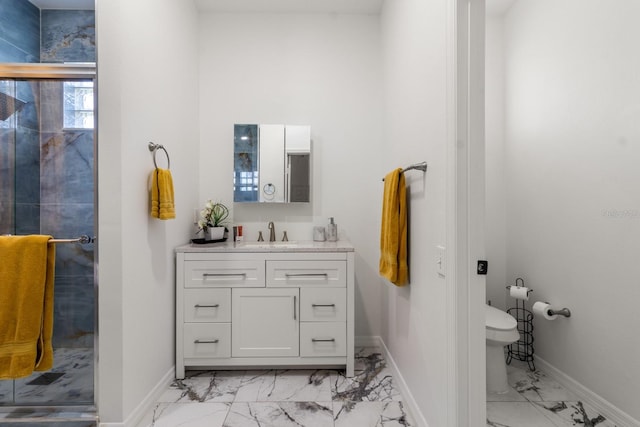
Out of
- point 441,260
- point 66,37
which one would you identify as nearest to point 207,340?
point 441,260

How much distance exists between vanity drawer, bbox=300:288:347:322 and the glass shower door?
1172 mm

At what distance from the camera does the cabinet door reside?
2045 mm

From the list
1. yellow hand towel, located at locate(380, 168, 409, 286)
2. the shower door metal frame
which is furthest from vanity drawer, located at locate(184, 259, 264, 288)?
yellow hand towel, located at locate(380, 168, 409, 286)

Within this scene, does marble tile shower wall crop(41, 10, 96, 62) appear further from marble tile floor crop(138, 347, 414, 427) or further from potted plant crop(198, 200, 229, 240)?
marble tile floor crop(138, 347, 414, 427)

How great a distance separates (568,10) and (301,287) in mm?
2449

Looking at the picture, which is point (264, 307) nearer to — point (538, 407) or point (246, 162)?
point (246, 162)

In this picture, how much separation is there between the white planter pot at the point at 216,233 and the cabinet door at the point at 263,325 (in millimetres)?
456

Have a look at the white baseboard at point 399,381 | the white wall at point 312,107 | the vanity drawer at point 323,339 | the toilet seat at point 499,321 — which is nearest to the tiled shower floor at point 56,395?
the vanity drawer at point 323,339

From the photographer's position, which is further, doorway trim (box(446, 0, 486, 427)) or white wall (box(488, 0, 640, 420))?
white wall (box(488, 0, 640, 420))

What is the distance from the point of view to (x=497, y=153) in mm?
2570

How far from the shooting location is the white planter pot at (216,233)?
227cm

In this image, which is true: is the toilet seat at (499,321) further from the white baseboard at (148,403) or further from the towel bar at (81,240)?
the towel bar at (81,240)

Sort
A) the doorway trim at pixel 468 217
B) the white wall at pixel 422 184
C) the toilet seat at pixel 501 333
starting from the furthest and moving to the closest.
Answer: the toilet seat at pixel 501 333 < the white wall at pixel 422 184 < the doorway trim at pixel 468 217

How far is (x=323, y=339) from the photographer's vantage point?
6.72 feet
